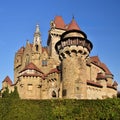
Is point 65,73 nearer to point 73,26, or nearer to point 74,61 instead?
point 74,61

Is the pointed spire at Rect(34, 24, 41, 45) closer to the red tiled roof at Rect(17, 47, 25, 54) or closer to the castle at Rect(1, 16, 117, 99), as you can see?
the castle at Rect(1, 16, 117, 99)

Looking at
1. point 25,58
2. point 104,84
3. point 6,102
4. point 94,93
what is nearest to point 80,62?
point 94,93

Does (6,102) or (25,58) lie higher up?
(25,58)

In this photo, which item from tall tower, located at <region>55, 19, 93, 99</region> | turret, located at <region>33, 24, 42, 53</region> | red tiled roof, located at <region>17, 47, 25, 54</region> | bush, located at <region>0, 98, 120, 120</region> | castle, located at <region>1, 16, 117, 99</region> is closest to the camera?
bush, located at <region>0, 98, 120, 120</region>

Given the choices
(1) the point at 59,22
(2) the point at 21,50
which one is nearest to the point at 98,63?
(1) the point at 59,22

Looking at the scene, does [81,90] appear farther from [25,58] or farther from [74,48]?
[25,58]

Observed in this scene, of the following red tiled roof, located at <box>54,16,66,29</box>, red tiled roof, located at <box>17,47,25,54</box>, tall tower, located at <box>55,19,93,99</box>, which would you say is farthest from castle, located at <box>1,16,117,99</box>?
red tiled roof, located at <box>54,16,66,29</box>

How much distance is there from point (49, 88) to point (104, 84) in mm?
11513

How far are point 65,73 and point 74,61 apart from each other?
2403 mm

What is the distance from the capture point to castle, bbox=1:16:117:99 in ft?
145

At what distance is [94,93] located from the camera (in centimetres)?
4978

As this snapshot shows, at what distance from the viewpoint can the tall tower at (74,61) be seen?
43.4 meters

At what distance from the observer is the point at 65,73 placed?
4466 centimetres

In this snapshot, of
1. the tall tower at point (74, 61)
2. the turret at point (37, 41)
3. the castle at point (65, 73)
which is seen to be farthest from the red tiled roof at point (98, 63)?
the tall tower at point (74, 61)
